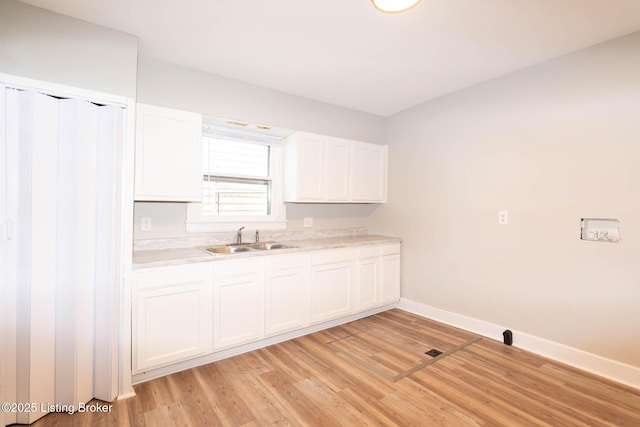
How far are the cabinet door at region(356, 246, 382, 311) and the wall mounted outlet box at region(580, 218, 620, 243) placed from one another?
72.8 inches

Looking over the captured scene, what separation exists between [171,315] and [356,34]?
243 cm

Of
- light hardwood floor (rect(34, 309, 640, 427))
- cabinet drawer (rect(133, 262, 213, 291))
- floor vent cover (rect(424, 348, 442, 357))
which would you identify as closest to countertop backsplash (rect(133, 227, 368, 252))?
cabinet drawer (rect(133, 262, 213, 291))

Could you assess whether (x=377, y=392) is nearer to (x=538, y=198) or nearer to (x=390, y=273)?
(x=390, y=273)

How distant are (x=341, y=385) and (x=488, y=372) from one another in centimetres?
116

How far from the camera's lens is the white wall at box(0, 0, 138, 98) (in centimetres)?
178

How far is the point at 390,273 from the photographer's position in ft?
12.2

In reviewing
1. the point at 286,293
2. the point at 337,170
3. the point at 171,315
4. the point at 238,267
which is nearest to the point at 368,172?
the point at 337,170

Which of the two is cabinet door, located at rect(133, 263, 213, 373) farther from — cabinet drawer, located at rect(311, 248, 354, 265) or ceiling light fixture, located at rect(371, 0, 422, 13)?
ceiling light fixture, located at rect(371, 0, 422, 13)

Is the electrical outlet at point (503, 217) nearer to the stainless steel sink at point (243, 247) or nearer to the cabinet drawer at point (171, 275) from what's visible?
the stainless steel sink at point (243, 247)

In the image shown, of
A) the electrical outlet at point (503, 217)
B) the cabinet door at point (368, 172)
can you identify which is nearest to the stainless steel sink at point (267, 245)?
the cabinet door at point (368, 172)

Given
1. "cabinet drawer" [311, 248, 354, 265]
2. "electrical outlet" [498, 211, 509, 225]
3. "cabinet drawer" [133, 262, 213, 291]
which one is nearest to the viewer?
"cabinet drawer" [133, 262, 213, 291]

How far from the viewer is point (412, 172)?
3.74 m

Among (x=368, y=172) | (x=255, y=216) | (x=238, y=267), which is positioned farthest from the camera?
(x=368, y=172)

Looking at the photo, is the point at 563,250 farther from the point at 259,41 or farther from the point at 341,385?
the point at 259,41
